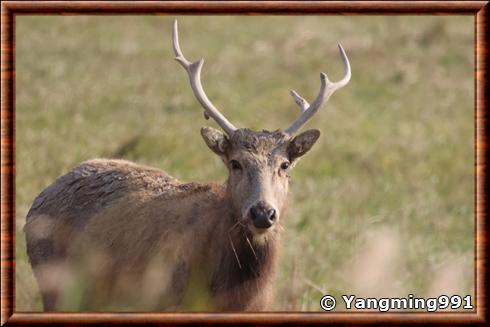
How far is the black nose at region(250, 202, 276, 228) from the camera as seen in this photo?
6914mm

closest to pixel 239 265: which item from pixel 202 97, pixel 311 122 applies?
pixel 202 97

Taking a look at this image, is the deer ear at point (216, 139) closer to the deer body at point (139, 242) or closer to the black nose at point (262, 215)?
the deer body at point (139, 242)

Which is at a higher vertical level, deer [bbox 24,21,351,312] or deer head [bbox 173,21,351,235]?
deer head [bbox 173,21,351,235]

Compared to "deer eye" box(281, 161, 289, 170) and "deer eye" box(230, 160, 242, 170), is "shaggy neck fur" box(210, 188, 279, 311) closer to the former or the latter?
"deer eye" box(230, 160, 242, 170)

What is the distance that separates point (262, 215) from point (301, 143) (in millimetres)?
1096

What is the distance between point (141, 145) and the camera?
47.8 ft

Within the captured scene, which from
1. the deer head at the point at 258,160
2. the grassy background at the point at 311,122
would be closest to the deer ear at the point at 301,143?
the deer head at the point at 258,160

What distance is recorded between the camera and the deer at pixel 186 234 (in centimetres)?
728

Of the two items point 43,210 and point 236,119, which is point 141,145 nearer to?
point 236,119

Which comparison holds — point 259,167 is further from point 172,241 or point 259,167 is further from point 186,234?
point 172,241

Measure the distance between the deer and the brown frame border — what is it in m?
0.55

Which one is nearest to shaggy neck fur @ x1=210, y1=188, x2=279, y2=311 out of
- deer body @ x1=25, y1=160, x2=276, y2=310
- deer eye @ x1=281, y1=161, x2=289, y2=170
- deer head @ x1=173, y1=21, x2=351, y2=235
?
deer body @ x1=25, y1=160, x2=276, y2=310

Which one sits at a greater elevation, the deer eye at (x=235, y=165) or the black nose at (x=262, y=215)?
the deer eye at (x=235, y=165)

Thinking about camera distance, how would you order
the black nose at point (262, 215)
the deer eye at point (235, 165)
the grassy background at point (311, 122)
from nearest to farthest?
the black nose at point (262, 215), the deer eye at point (235, 165), the grassy background at point (311, 122)
